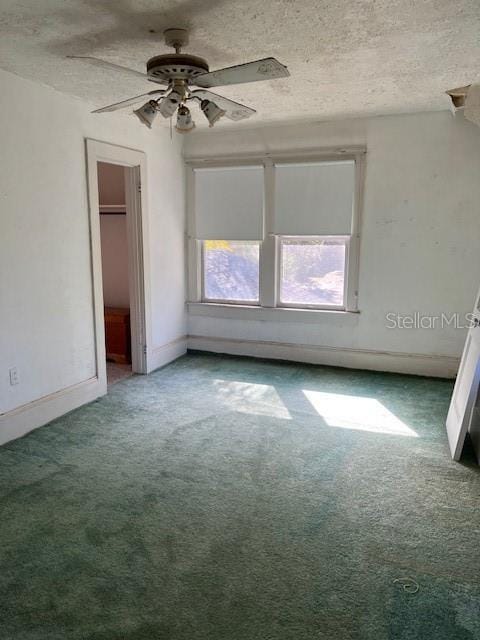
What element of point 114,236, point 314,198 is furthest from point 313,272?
point 114,236

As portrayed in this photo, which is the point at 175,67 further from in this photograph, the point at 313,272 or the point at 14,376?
the point at 313,272

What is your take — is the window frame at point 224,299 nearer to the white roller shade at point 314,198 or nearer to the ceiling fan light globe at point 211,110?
the white roller shade at point 314,198

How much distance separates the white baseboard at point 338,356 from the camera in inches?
179

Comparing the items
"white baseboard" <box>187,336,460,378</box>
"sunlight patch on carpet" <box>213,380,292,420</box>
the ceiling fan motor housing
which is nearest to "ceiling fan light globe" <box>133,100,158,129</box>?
the ceiling fan motor housing

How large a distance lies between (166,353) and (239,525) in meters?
2.91

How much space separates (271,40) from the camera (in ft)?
8.32

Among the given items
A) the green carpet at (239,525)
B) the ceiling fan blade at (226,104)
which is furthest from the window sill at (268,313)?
the ceiling fan blade at (226,104)

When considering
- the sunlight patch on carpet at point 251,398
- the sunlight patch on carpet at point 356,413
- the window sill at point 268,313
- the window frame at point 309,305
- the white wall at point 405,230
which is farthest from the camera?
the window sill at point 268,313

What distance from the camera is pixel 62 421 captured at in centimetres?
354

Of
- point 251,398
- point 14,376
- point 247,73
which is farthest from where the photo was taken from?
point 251,398

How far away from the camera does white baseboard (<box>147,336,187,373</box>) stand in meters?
4.76

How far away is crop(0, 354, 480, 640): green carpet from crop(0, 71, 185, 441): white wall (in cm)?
42

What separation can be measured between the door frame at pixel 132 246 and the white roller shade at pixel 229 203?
0.84 metres

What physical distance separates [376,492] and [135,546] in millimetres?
1328
